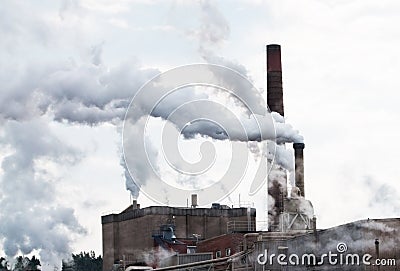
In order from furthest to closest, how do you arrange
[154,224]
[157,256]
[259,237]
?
[154,224] < [157,256] < [259,237]

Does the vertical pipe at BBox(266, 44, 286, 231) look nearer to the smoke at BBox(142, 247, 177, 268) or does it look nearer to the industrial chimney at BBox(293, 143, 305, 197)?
the industrial chimney at BBox(293, 143, 305, 197)

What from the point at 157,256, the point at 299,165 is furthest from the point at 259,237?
the point at 157,256

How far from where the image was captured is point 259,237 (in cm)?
6931

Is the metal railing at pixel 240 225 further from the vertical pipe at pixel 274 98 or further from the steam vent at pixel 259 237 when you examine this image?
the vertical pipe at pixel 274 98

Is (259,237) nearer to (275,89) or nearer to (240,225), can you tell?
(275,89)

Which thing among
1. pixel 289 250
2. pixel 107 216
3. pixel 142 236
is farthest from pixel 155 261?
pixel 289 250

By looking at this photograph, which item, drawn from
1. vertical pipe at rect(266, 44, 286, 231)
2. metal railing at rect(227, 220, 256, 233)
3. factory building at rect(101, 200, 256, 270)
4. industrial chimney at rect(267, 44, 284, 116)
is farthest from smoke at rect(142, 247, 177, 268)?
industrial chimney at rect(267, 44, 284, 116)

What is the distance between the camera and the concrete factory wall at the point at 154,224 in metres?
111

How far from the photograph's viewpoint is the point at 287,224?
79188 millimetres

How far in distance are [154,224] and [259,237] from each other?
4201cm

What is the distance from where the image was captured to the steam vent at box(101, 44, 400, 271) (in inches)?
2453

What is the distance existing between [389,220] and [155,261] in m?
38.6

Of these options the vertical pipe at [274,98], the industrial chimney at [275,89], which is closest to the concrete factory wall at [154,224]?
the vertical pipe at [274,98]

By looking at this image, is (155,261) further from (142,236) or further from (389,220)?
(389,220)
